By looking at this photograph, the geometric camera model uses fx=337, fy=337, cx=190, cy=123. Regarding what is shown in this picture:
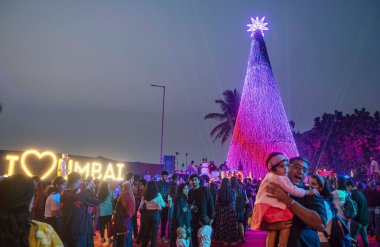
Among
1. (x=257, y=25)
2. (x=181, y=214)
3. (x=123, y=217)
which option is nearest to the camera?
(x=181, y=214)

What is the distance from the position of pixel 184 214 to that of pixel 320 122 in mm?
49092

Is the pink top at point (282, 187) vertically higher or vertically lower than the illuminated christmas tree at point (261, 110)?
lower

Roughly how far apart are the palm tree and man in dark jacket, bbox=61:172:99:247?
142 ft

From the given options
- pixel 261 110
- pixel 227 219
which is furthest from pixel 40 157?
pixel 261 110

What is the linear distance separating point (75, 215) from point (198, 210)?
10.4ft

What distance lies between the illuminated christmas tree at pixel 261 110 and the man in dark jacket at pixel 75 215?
968 inches

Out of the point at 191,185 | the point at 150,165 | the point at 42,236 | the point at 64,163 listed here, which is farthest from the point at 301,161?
the point at 150,165

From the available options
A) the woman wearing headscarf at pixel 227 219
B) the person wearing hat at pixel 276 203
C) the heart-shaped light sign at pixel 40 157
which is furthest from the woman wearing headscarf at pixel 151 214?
the heart-shaped light sign at pixel 40 157

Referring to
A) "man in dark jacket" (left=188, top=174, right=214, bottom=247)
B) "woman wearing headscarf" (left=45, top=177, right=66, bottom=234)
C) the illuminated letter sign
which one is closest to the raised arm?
Answer: "man in dark jacket" (left=188, top=174, right=214, bottom=247)

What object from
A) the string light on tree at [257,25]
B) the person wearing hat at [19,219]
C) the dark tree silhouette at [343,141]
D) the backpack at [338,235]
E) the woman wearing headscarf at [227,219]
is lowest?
the woman wearing headscarf at [227,219]

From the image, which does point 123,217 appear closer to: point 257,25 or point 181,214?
point 181,214

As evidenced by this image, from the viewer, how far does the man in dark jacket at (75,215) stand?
22.7ft

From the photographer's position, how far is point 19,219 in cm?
284

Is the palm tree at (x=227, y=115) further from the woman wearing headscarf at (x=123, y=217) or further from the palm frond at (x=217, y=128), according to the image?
the woman wearing headscarf at (x=123, y=217)
